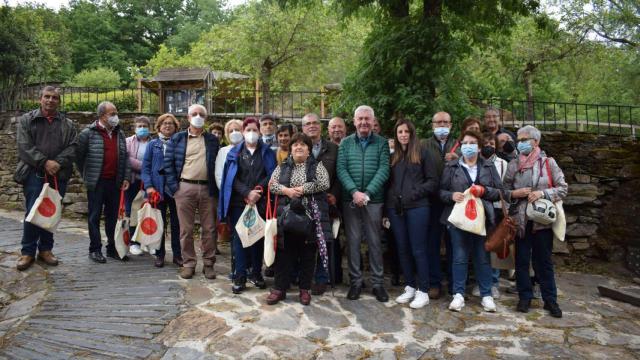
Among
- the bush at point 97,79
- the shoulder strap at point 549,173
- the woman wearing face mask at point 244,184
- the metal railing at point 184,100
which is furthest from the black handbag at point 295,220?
the bush at point 97,79

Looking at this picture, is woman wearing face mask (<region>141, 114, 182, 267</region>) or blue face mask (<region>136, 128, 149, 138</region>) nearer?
woman wearing face mask (<region>141, 114, 182, 267</region>)

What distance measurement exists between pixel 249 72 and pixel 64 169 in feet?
41.5

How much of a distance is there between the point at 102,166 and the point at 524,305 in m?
4.91

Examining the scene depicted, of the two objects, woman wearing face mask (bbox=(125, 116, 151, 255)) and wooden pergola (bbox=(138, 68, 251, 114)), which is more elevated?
wooden pergola (bbox=(138, 68, 251, 114))

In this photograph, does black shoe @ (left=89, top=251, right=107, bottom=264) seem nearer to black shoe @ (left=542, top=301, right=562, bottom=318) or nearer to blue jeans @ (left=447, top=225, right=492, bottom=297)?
blue jeans @ (left=447, top=225, right=492, bottom=297)

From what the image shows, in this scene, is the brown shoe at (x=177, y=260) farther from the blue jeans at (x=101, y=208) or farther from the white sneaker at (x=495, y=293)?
the white sneaker at (x=495, y=293)

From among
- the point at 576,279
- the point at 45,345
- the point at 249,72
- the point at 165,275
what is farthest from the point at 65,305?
the point at 249,72

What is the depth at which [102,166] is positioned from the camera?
5.15m

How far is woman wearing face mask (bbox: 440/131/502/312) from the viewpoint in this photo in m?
4.26

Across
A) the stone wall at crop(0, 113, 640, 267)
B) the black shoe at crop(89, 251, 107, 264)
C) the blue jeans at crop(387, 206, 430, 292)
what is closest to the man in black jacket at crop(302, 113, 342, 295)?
the blue jeans at crop(387, 206, 430, 292)

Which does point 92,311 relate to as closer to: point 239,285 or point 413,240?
point 239,285

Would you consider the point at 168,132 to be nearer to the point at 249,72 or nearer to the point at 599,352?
the point at 599,352

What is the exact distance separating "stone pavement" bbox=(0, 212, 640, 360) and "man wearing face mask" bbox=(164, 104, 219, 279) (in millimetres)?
381

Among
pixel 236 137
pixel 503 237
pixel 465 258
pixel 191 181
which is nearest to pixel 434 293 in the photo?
pixel 465 258
